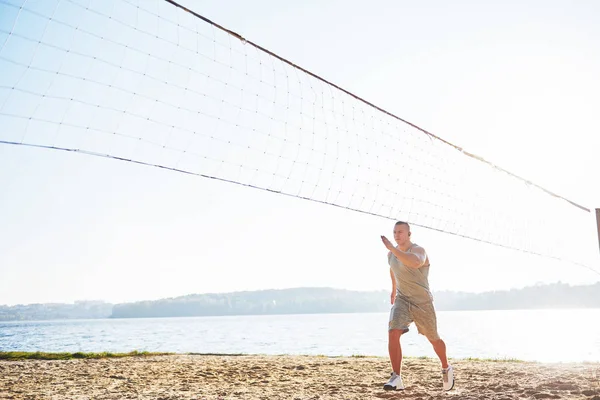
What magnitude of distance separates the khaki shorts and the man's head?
54 centimetres

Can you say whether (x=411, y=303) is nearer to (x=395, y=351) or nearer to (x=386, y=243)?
(x=395, y=351)

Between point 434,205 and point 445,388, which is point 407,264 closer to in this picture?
point 445,388

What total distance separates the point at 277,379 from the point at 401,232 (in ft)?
6.80

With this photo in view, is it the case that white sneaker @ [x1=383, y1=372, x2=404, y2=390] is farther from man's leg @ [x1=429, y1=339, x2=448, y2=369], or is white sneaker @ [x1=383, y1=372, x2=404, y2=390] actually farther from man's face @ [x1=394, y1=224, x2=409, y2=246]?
man's face @ [x1=394, y1=224, x2=409, y2=246]

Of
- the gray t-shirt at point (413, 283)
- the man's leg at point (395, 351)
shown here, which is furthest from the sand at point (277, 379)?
the gray t-shirt at point (413, 283)

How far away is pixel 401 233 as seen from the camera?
4.59 metres

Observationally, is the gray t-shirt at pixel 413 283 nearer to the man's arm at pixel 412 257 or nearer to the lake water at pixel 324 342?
the man's arm at pixel 412 257

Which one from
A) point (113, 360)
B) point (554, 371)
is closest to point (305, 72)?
point (554, 371)

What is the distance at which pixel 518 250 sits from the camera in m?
8.33

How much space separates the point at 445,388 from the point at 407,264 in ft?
3.61

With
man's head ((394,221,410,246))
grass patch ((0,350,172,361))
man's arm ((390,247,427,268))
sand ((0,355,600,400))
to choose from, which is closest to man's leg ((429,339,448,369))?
sand ((0,355,600,400))

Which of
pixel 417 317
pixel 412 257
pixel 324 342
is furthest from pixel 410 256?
pixel 324 342

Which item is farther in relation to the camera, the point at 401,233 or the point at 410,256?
the point at 401,233

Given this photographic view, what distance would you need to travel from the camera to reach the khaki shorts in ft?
15.0
